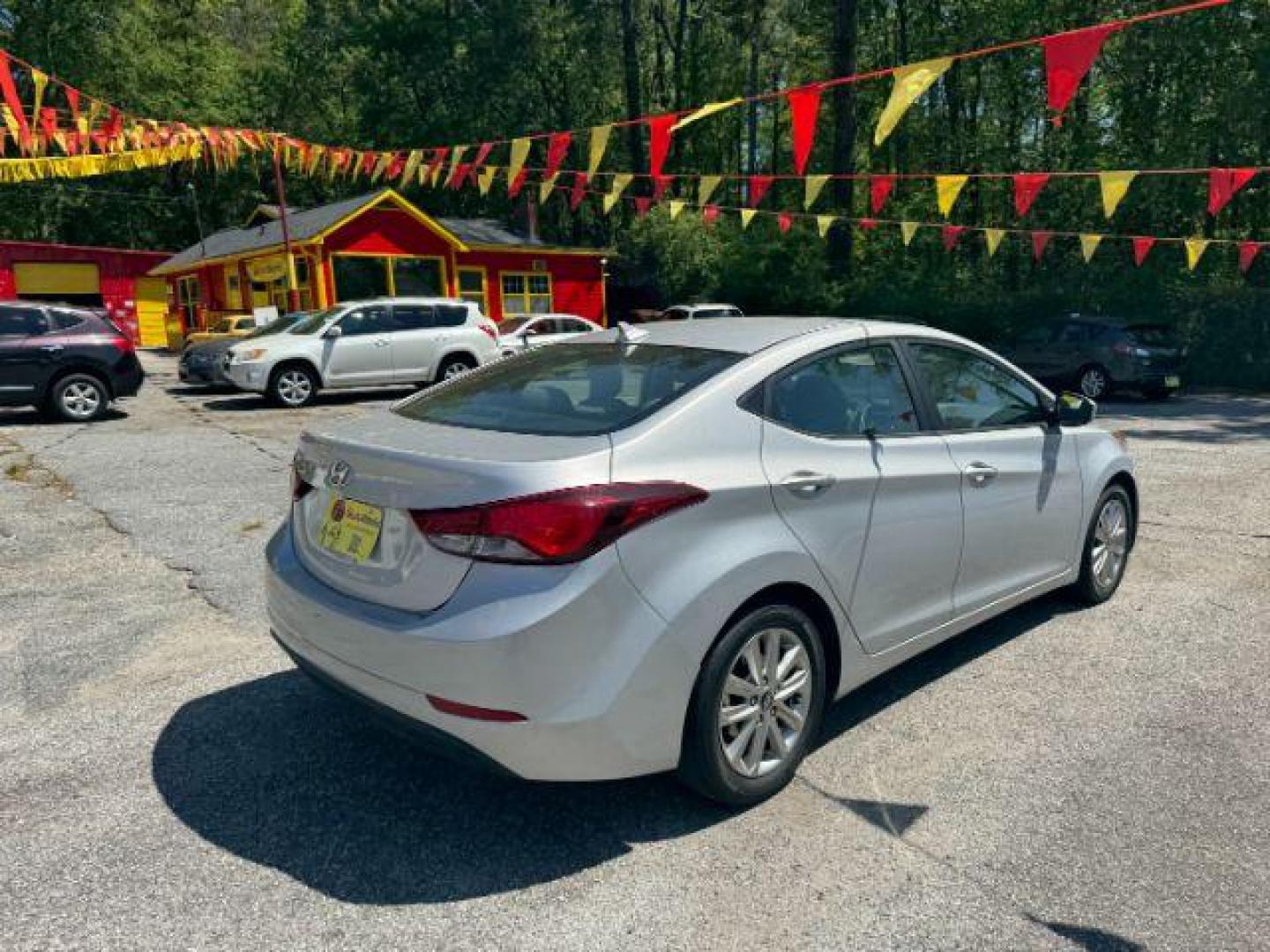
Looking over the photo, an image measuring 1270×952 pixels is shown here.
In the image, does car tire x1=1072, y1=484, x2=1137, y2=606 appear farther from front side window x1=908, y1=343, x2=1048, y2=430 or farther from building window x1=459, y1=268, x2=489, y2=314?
building window x1=459, y1=268, x2=489, y2=314

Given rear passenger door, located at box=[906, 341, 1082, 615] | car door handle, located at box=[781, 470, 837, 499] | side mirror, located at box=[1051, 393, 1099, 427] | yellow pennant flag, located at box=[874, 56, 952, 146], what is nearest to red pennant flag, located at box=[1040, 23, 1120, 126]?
yellow pennant flag, located at box=[874, 56, 952, 146]

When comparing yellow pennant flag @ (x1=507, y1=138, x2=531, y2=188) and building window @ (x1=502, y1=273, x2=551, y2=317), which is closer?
yellow pennant flag @ (x1=507, y1=138, x2=531, y2=188)

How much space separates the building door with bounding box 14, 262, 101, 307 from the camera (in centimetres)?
3544

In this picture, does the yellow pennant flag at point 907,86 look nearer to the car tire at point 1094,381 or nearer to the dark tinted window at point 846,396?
the dark tinted window at point 846,396

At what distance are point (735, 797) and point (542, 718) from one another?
787mm

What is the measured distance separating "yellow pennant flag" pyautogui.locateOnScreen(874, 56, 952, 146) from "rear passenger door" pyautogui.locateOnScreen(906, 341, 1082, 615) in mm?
3267

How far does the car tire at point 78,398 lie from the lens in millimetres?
12039

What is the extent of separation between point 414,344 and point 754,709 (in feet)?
44.5

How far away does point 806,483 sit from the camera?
2.99 meters

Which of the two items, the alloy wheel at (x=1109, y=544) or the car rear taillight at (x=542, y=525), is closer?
the car rear taillight at (x=542, y=525)

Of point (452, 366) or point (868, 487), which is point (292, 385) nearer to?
point (452, 366)

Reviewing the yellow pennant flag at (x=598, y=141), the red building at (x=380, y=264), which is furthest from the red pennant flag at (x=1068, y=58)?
the red building at (x=380, y=264)

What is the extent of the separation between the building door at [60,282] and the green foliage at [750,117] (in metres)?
8.23

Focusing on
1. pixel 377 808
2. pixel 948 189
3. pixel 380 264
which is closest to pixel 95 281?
pixel 380 264
